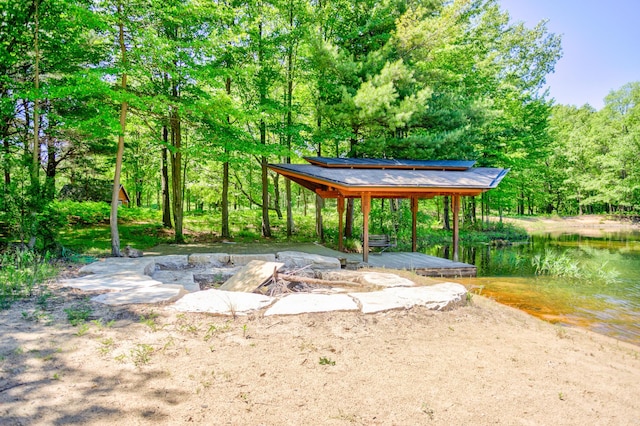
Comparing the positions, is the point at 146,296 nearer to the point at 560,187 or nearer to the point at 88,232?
the point at 88,232

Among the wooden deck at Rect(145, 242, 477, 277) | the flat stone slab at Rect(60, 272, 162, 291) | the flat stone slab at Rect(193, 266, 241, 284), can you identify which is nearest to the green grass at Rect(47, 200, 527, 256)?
the wooden deck at Rect(145, 242, 477, 277)

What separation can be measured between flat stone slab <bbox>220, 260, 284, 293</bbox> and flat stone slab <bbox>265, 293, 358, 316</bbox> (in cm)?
82

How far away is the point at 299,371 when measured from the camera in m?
2.65

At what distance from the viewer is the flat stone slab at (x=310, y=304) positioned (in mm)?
3889

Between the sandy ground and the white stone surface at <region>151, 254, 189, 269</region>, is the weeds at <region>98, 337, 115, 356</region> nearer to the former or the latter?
the sandy ground

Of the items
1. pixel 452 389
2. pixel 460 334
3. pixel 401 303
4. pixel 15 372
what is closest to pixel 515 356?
pixel 460 334

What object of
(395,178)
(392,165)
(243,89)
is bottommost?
(395,178)

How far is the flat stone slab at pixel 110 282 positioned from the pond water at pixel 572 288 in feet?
18.4

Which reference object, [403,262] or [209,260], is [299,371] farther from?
[403,262]

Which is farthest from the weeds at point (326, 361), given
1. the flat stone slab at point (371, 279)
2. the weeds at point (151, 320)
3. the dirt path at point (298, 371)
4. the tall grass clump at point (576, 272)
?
the tall grass clump at point (576, 272)

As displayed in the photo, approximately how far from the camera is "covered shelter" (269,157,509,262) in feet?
28.5

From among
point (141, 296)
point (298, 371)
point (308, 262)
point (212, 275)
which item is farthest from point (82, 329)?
point (308, 262)

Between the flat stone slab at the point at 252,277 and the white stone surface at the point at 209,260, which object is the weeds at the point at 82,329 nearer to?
the flat stone slab at the point at 252,277

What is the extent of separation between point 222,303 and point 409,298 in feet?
7.49
